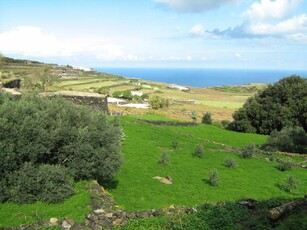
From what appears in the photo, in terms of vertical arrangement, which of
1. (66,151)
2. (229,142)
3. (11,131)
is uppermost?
(11,131)

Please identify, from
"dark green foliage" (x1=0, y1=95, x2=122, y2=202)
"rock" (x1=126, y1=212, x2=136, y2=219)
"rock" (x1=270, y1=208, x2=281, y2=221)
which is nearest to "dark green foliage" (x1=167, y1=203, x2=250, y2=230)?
"rock" (x1=270, y1=208, x2=281, y2=221)

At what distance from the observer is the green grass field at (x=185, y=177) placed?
1861 centimetres

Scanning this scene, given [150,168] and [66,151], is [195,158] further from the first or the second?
[66,151]

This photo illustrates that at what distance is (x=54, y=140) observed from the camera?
1623cm

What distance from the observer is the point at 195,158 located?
29016mm

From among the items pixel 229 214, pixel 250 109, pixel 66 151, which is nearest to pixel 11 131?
pixel 66 151

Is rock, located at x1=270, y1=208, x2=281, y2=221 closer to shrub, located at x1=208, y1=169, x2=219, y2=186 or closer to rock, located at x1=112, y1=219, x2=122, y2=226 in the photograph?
rock, located at x1=112, y1=219, x2=122, y2=226

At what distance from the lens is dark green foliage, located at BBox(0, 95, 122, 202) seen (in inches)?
590

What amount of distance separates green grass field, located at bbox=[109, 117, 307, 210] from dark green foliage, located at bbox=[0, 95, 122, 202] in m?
2.42

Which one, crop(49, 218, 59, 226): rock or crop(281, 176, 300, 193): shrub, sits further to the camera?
crop(281, 176, 300, 193): shrub

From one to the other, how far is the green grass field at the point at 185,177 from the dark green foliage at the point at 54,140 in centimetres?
242

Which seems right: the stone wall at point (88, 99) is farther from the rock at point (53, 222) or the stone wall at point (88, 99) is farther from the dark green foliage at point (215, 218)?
the dark green foliage at point (215, 218)

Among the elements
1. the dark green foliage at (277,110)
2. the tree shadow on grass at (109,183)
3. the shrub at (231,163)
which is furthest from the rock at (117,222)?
the dark green foliage at (277,110)

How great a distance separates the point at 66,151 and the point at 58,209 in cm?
326
